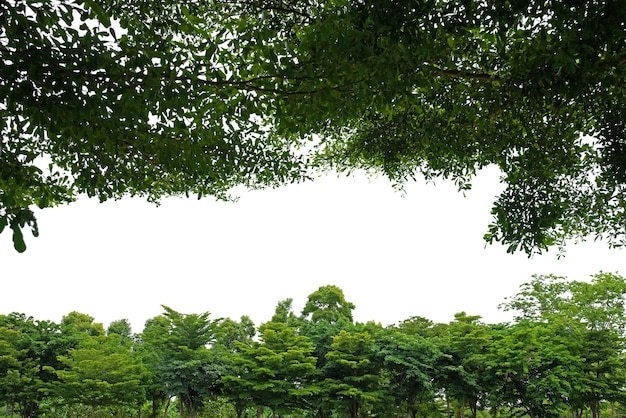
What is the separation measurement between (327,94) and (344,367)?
18701 mm

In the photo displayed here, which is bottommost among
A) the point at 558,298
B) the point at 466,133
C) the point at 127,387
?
the point at 127,387

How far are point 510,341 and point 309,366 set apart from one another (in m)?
7.40

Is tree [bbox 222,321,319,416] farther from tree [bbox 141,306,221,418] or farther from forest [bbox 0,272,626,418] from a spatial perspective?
tree [bbox 141,306,221,418]

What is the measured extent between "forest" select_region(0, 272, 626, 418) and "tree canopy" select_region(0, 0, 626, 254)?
1350cm

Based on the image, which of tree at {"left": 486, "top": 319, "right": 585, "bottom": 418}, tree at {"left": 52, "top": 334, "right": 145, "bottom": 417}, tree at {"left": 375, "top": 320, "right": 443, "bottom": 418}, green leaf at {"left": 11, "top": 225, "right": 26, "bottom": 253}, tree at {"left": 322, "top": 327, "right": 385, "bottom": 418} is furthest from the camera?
tree at {"left": 322, "top": 327, "right": 385, "bottom": 418}

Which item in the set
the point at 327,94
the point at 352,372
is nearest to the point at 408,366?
the point at 352,372

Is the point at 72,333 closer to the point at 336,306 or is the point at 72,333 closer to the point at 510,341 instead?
the point at 336,306

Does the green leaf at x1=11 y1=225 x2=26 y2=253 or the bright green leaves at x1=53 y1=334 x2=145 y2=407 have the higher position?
the bright green leaves at x1=53 y1=334 x2=145 y2=407

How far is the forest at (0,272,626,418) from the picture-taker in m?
19.3

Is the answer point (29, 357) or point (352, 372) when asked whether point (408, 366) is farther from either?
point (29, 357)

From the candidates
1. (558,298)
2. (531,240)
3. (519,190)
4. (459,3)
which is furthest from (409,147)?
(558,298)

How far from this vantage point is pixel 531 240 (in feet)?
18.2

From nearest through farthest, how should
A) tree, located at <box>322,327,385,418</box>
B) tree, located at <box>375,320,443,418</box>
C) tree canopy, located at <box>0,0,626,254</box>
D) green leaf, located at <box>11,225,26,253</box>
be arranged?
green leaf, located at <box>11,225,26,253</box>
tree canopy, located at <box>0,0,626,254</box>
tree, located at <box>375,320,443,418</box>
tree, located at <box>322,327,385,418</box>

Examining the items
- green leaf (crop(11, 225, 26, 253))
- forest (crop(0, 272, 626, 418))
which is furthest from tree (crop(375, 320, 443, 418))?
green leaf (crop(11, 225, 26, 253))
